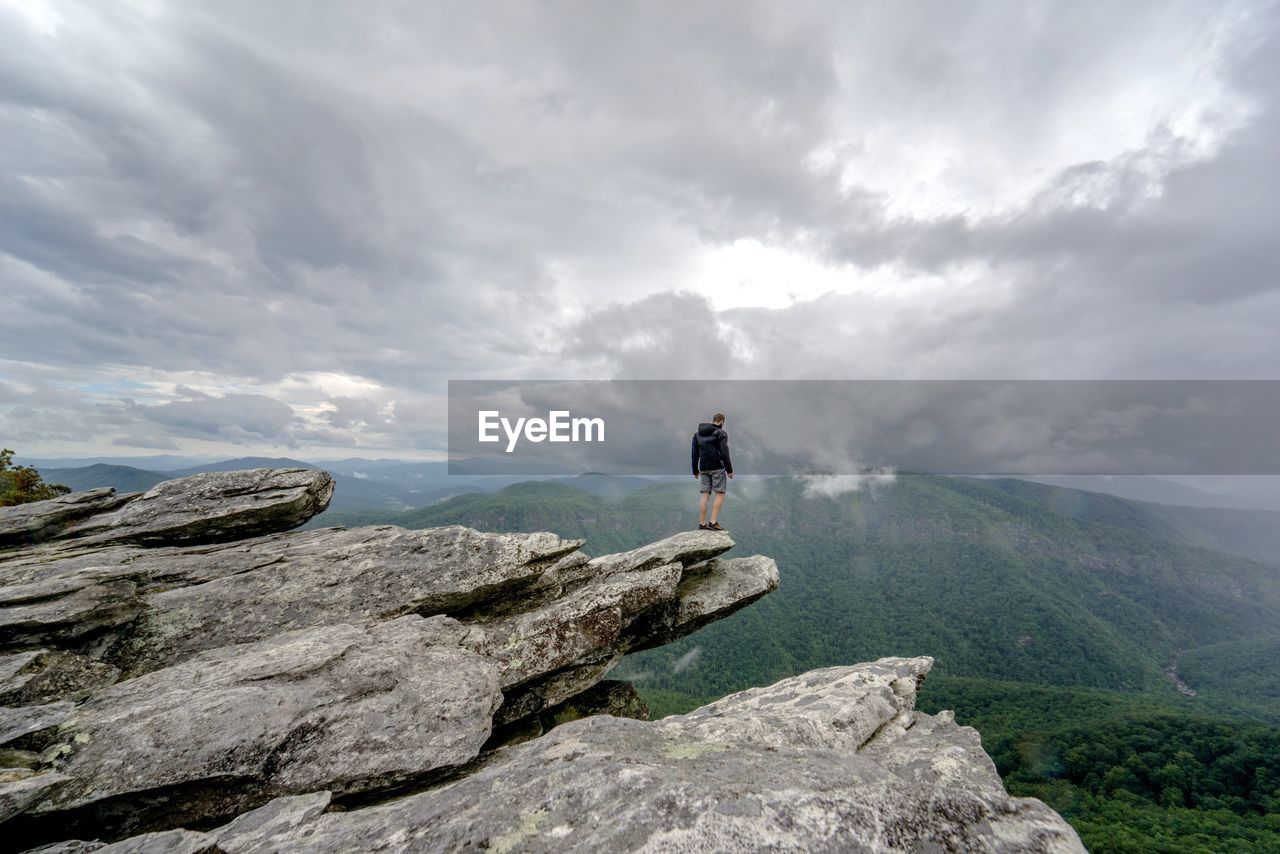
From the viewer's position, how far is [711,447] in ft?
76.2

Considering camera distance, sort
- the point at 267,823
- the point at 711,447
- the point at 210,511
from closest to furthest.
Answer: the point at 267,823
the point at 210,511
the point at 711,447

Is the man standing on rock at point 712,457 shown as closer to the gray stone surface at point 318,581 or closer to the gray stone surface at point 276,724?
the gray stone surface at point 318,581

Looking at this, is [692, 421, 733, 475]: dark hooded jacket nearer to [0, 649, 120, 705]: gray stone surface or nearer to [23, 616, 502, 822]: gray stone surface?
[23, 616, 502, 822]: gray stone surface

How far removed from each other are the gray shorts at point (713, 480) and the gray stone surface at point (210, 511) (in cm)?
1842

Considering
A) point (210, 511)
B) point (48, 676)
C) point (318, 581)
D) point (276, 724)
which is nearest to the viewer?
point (276, 724)

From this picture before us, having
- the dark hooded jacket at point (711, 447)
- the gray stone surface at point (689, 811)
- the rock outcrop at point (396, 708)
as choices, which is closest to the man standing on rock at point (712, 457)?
Answer: the dark hooded jacket at point (711, 447)

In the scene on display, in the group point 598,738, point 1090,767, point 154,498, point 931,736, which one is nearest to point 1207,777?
point 1090,767

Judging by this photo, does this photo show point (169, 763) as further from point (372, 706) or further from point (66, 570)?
point (66, 570)

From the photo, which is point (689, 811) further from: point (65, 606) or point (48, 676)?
point (65, 606)

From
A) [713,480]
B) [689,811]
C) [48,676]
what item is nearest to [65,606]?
[48,676]

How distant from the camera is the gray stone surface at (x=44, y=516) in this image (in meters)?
20.0

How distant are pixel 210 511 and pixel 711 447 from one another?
21962 millimetres

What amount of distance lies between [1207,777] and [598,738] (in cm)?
19148

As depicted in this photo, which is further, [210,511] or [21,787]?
[210,511]
